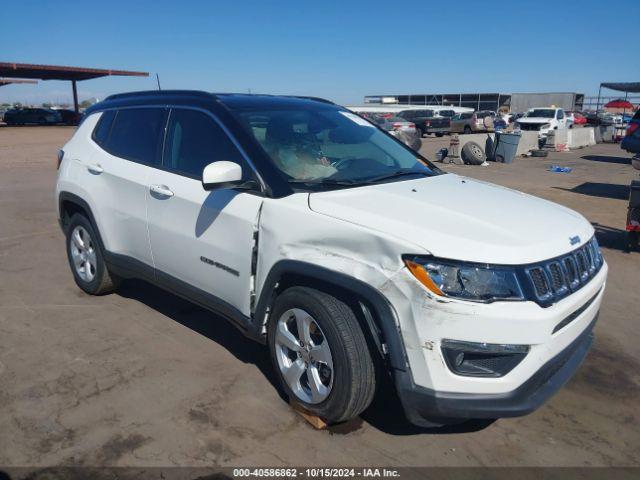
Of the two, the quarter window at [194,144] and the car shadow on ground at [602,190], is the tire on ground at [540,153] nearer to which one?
the car shadow on ground at [602,190]

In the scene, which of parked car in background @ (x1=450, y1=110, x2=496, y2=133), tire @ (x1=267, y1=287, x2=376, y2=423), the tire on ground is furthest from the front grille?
parked car in background @ (x1=450, y1=110, x2=496, y2=133)

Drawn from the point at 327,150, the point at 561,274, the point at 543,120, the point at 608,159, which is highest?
the point at 327,150

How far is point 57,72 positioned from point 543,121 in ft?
106

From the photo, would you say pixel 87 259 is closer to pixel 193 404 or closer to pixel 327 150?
pixel 193 404

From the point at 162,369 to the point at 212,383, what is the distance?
42 cm

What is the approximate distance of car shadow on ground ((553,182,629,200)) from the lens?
37.2 ft

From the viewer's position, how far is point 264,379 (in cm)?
359

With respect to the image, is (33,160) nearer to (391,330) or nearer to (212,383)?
(212,383)

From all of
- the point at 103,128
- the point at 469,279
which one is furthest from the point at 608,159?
the point at 469,279

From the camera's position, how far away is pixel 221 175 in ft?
10.2

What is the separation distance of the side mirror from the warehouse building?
59.9m

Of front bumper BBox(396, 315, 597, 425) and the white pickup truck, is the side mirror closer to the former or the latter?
front bumper BBox(396, 315, 597, 425)

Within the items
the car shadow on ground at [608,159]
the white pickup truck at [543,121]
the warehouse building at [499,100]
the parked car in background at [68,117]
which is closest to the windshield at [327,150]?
the car shadow on ground at [608,159]

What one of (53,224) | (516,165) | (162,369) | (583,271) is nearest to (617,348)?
(583,271)
